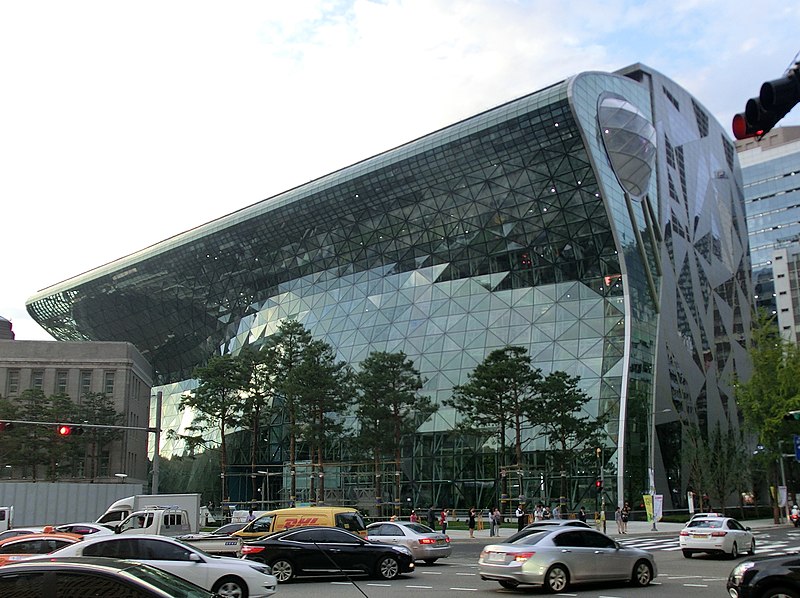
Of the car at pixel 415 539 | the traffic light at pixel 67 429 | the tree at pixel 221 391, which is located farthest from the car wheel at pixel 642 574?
the tree at pixel 221 391

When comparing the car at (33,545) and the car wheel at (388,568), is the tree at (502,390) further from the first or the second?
the car at (33,545)

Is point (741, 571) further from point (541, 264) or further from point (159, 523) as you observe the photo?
point (541, 264)

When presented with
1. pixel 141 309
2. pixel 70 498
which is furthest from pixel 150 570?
pixel 141 309

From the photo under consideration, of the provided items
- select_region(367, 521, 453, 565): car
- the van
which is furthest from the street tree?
the van

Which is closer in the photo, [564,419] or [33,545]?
[33,545]

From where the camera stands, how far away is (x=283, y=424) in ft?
269

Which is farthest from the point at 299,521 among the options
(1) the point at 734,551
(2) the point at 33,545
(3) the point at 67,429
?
(1) the point at 734,551

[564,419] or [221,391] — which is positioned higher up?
[221,391]

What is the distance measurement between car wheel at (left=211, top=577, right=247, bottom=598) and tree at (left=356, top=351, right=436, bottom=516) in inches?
1778

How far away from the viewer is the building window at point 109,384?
258 ft

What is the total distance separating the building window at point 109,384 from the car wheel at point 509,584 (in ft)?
216

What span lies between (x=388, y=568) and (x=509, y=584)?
188 inches

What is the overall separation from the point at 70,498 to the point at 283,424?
102 feet

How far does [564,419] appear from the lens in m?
58.7
